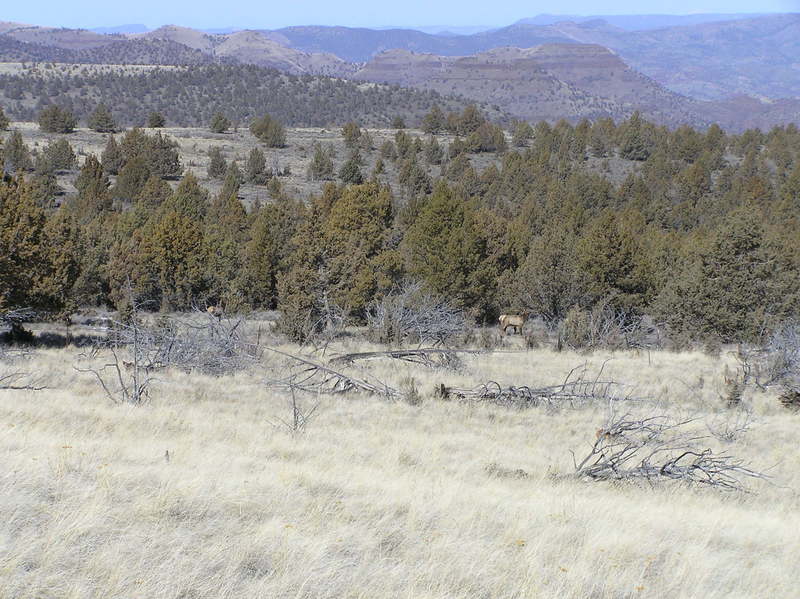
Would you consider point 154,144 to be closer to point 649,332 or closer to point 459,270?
point 459,270

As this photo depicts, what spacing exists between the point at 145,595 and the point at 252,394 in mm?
9299

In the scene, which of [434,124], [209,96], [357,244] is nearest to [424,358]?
[357,244]

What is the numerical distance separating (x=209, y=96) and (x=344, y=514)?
107m

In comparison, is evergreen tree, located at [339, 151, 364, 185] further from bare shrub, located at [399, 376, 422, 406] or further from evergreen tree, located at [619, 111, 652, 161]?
bare shrub, located at [399, 376, 422, 406]

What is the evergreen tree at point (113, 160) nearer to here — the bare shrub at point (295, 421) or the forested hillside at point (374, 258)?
the forested hillside at point (374, 258)

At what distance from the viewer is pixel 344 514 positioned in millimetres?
5664

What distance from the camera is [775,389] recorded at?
16.1 meters

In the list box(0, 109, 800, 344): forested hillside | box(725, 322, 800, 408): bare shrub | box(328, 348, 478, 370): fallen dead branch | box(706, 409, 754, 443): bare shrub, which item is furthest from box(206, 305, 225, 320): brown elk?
box(725, 322, 800, 408): bare shrub

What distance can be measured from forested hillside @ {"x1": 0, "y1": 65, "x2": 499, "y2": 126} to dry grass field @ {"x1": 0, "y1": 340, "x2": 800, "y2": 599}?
285 feet

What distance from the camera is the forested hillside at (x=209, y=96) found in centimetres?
9488

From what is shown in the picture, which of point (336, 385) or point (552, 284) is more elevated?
point (336, 385)

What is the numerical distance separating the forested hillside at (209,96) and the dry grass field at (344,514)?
8689 cm

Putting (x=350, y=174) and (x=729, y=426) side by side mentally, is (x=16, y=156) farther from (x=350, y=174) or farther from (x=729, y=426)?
(x=729, y=426)

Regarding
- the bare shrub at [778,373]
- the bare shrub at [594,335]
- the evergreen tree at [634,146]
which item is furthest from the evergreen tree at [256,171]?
the bare shrub at [778,373]
